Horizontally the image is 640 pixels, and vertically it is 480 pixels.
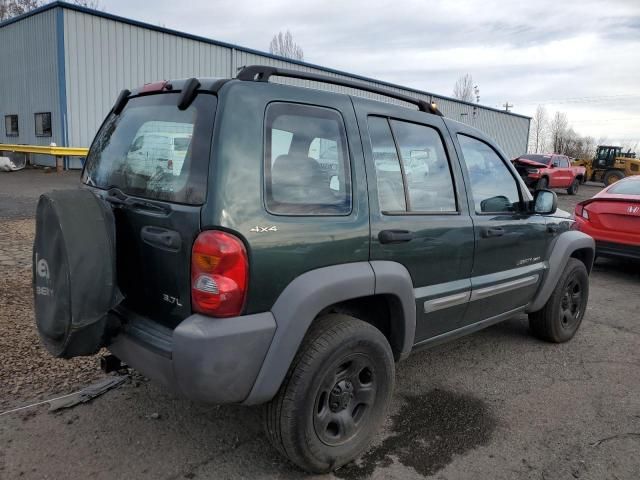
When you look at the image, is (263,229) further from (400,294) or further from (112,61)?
(112,61)

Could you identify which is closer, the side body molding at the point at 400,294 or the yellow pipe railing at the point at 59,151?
the side body molding at the point at 400,294

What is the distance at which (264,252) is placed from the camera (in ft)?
7.30

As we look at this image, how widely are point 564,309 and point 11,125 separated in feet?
74.6

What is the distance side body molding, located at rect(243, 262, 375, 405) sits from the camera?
89.0 inches

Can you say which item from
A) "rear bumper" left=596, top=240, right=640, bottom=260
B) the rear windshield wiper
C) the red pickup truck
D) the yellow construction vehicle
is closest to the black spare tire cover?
the rear windshield wiper

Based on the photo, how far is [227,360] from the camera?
84.4 inches

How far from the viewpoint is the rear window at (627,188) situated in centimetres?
716

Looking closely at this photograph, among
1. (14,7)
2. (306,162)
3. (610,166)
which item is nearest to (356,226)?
(306,162)

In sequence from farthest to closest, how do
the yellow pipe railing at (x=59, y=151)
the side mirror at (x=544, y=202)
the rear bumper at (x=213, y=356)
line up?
the yellow pipe railing at (x=59, y=151)
the side mirror at (x=544, y=202)
the rear bumper at (x=213, y=356)

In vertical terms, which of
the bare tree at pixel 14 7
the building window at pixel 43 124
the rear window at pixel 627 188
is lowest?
the rear window at pixel 627 188

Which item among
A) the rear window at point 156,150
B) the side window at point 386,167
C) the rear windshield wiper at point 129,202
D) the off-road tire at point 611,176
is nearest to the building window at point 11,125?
the rear window at point 156,150

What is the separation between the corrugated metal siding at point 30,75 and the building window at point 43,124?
174 millimetres

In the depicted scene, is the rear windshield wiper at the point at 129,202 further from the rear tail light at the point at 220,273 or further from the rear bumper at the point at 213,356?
the rear bumper at the point at 213,356

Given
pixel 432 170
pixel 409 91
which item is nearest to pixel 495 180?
pixel 432 170
